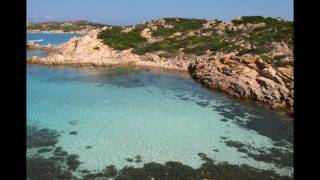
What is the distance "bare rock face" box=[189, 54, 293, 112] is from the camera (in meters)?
27.2

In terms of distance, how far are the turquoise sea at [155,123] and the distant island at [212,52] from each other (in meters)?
2.16

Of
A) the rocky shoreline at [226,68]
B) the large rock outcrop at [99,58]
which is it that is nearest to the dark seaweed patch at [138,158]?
the rocky shoreline at [226,68]

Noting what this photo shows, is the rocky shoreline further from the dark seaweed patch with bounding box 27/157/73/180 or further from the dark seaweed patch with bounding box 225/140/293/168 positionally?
the dark seaweed patch with bounding box 27/157/73/180

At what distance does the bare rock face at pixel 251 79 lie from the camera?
27.2 m

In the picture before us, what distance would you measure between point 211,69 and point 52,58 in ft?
88.4

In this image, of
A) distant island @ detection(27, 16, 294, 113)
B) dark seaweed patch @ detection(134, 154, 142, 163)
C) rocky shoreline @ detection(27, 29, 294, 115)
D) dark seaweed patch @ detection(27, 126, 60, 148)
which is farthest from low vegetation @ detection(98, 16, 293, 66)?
dark seaweed patch @ detection(27, 126, 60, 148)

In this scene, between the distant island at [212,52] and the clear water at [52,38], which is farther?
the clear water at [52,38]

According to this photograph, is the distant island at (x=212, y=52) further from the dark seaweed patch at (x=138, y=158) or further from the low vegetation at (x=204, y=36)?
the dark seaweed patch at (x=138, y=158)

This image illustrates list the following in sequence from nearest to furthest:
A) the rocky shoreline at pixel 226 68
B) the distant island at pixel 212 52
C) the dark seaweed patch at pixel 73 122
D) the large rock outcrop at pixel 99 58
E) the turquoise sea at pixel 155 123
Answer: the turquoise sea at pixel 155 123 < the dark seaweed patch at pixel 73 122 < the rocky shoreline at pixel 226 68 < the distant island at pixel 212 52 < the large rock outcrop at pixel 99 58

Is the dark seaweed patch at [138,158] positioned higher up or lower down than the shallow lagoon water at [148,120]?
lower down

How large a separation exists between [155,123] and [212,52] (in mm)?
29642

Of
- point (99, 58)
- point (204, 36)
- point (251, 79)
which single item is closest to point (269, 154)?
point (251, 79)
